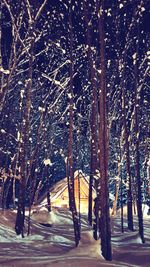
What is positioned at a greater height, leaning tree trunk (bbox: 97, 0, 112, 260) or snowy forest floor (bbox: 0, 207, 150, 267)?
leaning tree trunk (bbox: 97, 0, 112, 260)

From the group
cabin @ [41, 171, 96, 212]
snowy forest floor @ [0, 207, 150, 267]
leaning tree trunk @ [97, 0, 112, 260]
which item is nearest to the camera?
snowy forest floor @ [0, 207, 150, 267]

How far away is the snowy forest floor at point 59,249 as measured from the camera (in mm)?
9523

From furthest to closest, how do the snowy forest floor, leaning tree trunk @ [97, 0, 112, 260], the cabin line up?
the cabin
leaning tree trunk @ [97, 0, 112, 260]
the snowy forest floor

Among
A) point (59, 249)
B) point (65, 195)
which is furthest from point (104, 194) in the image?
point (65, 195)

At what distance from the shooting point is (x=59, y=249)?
1352 cm

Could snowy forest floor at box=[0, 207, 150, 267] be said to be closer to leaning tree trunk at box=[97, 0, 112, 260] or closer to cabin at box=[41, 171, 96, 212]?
leaning tree trunk at box=[97, 0, 112, 260]

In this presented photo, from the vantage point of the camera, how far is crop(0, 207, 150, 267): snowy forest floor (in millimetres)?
9523

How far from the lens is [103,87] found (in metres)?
11.7

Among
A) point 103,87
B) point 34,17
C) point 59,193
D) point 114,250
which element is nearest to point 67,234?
point 114,250

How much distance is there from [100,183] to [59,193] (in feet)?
87.2

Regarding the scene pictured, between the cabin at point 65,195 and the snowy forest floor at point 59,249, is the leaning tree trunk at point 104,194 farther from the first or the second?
the cabin at point 65,195

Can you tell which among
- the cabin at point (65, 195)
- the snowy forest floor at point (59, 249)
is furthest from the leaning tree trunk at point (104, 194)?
the cabin at point (65, 195)

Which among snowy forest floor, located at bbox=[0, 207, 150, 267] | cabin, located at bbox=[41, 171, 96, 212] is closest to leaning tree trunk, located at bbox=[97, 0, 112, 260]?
snowy forest floor, located at bbox=[0, 207, 150, 267]

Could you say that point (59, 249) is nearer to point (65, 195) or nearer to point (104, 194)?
point (104, 194)
